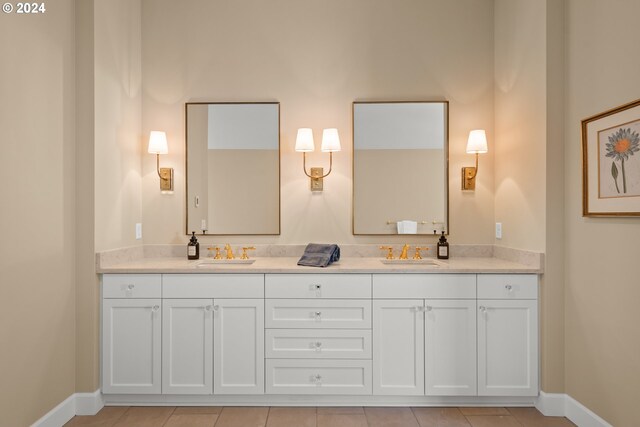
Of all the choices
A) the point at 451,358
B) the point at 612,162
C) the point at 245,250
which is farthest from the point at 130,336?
the point at 612,162

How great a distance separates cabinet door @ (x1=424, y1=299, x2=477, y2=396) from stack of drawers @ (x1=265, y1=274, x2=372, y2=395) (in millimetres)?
374

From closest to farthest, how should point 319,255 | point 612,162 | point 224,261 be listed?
point 612,162 < point 319,255 < point 224,261

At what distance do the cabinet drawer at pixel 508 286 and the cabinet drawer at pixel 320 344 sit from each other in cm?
78

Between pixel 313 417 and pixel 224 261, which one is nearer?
pixel 313 417

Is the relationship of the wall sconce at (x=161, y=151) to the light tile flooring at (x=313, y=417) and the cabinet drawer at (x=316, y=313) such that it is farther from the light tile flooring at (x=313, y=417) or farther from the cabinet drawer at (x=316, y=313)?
the light tile flooring at (x=313, y=417)

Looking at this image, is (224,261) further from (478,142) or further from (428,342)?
(478,142)

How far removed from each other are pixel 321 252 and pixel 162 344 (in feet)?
3.82

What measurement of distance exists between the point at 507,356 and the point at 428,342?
50 centimetres

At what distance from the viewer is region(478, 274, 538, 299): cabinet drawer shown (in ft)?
8.32

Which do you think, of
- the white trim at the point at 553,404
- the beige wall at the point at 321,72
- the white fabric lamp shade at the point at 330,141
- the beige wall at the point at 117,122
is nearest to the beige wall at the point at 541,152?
the white trim at the point at 553,404

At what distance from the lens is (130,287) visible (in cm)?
258

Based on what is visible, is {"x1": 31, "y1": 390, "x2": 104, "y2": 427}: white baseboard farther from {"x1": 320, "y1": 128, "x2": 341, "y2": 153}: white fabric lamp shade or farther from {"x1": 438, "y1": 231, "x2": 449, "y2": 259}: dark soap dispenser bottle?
{"x1": 438, "y1": 231, "x2": 449, "y2": 259}: dark soap dispenser bottle

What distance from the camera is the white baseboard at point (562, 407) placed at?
235 centimetres

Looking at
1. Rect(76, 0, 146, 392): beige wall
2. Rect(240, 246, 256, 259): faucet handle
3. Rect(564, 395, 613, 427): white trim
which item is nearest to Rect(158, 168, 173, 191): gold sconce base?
Rect(76, 0, 146, 392): beige wall
